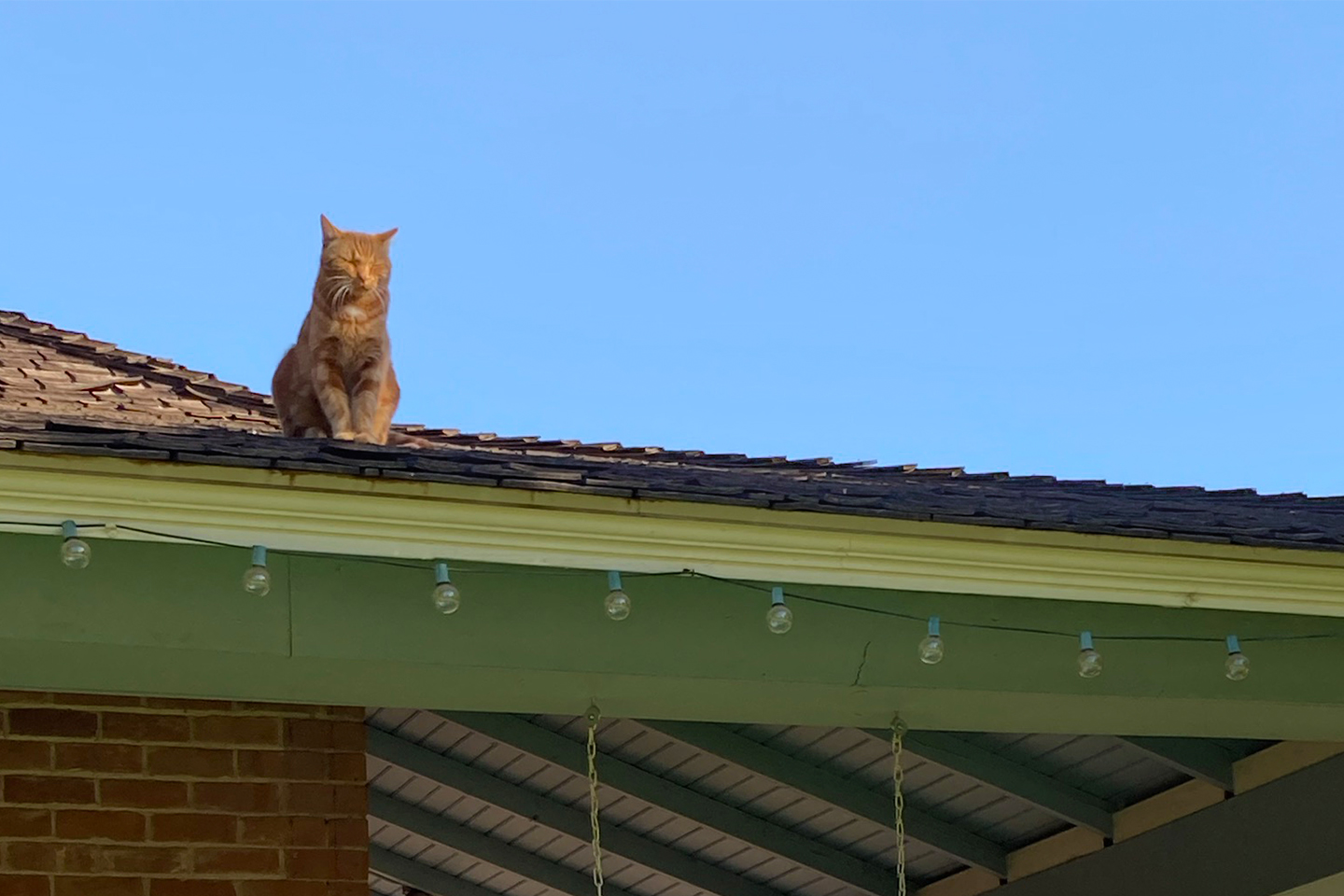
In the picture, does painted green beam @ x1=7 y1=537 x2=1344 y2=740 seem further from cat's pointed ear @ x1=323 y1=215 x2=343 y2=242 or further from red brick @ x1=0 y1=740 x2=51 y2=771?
cat's pointed ear @ x1=323 y1=215 x2=343 y2=242

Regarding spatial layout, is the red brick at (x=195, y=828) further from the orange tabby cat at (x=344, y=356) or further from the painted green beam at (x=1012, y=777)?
the painted green beam at (x=1012, y=777)

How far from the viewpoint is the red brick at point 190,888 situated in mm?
4875

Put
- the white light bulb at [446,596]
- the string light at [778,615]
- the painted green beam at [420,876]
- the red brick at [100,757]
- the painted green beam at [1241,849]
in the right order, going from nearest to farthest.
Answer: the white light bulb at [446,596]
the string light at [778,615]
the red brick at [100,757]
the painted green beam at [1241,849]
the painted green beam at [420,876]

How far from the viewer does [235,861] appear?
4.99m

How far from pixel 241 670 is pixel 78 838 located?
1121 mm

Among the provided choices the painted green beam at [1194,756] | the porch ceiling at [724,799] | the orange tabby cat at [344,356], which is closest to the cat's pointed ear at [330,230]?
the orange tabby cat at [344,356]

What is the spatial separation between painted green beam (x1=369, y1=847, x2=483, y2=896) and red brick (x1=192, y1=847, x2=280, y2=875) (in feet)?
11.3

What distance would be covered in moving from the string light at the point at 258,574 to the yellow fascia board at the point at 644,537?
0.10 ft

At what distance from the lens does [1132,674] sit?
4684mm

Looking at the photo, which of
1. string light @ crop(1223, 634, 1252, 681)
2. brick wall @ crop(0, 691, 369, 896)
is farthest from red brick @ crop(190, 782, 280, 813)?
string light @ crop(1223, 634, 1252, 681)

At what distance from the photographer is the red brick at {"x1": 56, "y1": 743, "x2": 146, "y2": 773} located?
16.2 feet

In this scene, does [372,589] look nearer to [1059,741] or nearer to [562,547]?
[562,547]

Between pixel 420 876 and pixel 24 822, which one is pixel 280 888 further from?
pixel 420 876

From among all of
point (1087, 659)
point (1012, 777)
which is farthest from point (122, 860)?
point (1012, 777)
